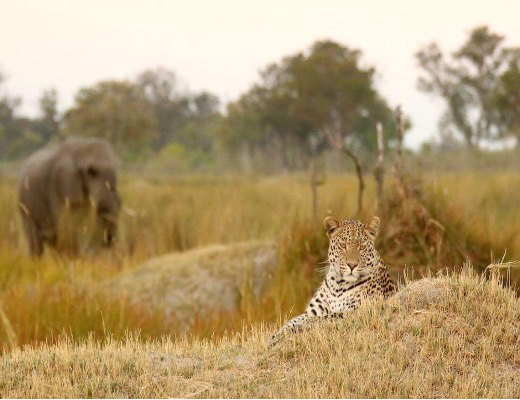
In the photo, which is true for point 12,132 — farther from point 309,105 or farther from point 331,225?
point 331,225

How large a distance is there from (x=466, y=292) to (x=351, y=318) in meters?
0.78

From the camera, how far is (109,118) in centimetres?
4147

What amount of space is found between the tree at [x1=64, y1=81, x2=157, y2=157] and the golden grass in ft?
122

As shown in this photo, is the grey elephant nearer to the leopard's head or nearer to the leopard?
the leopard

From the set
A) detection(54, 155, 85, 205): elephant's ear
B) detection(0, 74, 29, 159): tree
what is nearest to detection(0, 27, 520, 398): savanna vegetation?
detection(54, 155, 85, 205): elephant's ear

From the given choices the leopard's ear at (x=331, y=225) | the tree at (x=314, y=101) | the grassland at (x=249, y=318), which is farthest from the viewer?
the tree at (x=314, y=101)

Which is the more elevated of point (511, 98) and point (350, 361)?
point (511, 98)

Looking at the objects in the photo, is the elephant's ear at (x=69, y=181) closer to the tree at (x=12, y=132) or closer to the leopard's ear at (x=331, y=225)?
the leopard's ear at (x=331, y=225)

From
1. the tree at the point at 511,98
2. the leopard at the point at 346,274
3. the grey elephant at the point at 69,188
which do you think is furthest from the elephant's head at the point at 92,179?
the tree at the point at 511,98

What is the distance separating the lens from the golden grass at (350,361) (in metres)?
4.51

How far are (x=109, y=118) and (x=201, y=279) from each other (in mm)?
32339

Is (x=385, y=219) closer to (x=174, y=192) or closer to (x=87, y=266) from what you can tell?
(x=87, y=266)

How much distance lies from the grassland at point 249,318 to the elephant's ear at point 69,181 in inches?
44.2

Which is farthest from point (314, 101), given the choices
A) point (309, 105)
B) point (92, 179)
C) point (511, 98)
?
point (92, 179)
